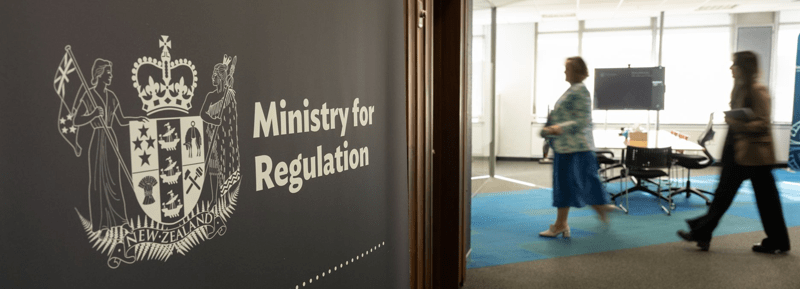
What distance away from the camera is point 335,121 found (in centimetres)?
135

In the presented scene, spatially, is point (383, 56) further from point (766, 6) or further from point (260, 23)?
point (766, 6)

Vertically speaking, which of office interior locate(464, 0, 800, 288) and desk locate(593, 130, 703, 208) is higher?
office interior locate(464, 0, 800, 288)

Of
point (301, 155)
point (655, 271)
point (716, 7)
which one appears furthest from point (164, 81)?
point (716, 7)

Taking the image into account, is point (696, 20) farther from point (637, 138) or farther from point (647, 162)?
point (647, 162)

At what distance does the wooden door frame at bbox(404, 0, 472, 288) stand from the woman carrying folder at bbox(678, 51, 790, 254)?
1800mm

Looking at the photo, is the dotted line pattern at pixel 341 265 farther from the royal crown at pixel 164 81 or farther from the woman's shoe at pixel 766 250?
the woman's shoe at pixel 766 250

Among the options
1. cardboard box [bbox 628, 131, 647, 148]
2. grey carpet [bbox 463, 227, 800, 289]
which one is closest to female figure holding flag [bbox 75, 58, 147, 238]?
grey carpet [bbox 463, 227, 800, 289]

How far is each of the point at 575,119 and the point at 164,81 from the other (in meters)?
3.32

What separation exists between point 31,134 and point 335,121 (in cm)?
68

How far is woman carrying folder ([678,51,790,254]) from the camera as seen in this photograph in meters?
3.53

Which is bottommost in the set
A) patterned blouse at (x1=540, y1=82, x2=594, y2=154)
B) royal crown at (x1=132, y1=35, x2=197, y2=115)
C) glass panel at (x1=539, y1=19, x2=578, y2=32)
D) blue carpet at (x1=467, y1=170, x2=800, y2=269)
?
blue carpet at (x1=467, y1=170, x2=800, y2=269)

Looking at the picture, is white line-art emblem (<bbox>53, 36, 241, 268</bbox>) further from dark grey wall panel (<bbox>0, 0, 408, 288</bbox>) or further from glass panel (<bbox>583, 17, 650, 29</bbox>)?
glass panel (<bbox>583, 17, 650, 29</bbox>)

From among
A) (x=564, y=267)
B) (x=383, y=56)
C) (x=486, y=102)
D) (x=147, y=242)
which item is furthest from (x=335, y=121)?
(x=486, y=102)

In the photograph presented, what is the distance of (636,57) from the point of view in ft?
30.0
